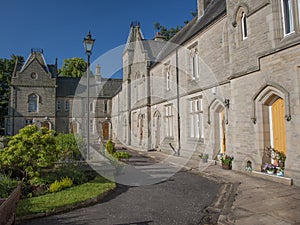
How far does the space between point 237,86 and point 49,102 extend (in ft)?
110

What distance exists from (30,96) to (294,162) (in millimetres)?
37255

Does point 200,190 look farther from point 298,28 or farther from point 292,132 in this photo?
point 298,28

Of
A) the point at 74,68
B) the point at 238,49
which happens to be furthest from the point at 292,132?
the point at 74,68

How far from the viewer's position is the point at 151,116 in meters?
21.5

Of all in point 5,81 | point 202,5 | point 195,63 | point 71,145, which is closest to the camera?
point 71,145

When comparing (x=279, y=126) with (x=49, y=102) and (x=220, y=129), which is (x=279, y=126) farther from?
(x=49, y=102)

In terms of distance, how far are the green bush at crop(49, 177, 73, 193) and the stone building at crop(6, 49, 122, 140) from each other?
28.3 meters

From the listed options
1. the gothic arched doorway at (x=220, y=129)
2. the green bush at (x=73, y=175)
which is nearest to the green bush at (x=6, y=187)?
the green bush at (x=73, y=175)

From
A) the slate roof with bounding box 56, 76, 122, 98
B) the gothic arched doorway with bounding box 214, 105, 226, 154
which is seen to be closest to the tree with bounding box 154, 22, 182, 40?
the slate roof with bounding box 56, 76, 122, 98

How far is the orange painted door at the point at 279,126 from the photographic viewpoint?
8115 mm

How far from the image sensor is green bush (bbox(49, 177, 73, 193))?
22.2 feet

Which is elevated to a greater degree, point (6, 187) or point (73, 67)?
point (73, 67)

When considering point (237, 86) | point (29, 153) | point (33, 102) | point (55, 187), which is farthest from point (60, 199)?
point (33, 102)

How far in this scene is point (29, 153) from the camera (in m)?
6.94
